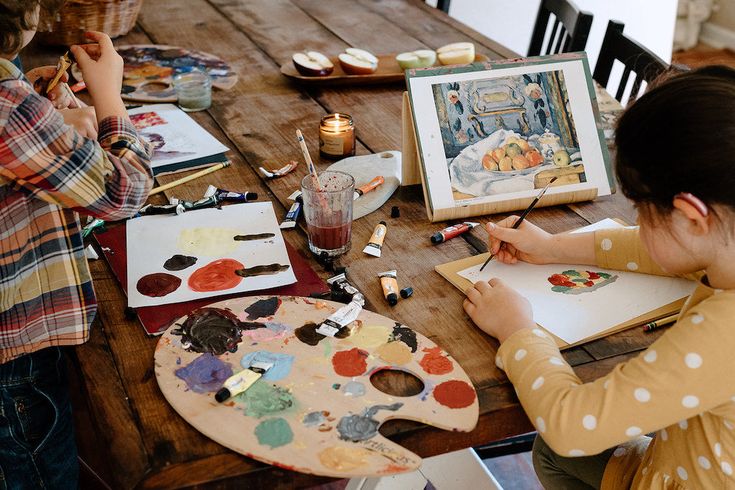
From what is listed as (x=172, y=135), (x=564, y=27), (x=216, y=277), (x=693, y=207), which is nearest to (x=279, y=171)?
(x=172, y=135)

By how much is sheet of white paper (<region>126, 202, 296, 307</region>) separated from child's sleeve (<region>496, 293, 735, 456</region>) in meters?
0.42

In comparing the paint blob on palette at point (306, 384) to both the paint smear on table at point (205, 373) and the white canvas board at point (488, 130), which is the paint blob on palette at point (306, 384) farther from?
A: the white canvas board at point (488, 130)

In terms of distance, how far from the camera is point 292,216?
51.4 inches

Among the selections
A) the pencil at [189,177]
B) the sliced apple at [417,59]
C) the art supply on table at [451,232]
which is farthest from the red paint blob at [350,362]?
the sliced apple at [417,59]

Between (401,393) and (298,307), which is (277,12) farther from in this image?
(401,393)

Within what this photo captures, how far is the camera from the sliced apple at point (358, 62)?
1843 mm

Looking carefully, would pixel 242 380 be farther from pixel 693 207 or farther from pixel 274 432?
pixel 693 207

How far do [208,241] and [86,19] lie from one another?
1049 mm

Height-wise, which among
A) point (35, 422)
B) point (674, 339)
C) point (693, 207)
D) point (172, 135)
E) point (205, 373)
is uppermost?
point (693, 207)

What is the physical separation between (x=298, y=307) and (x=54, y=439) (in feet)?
1.49

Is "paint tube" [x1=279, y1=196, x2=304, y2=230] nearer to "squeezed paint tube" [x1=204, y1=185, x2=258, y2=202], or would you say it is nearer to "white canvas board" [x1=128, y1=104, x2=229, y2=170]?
"squeezed paint tube" [x1=204, y1=185, x2=258, y2=202]

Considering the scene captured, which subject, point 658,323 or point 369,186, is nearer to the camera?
point 658,323

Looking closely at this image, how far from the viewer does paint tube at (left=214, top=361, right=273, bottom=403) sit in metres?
0.90

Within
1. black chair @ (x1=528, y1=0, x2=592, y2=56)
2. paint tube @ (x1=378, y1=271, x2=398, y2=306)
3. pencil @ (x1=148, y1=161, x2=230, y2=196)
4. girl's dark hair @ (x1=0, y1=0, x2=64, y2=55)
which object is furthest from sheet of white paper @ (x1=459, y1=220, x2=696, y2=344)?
black chair @ (x1=528, y1=0, x2=592, y2=56)
